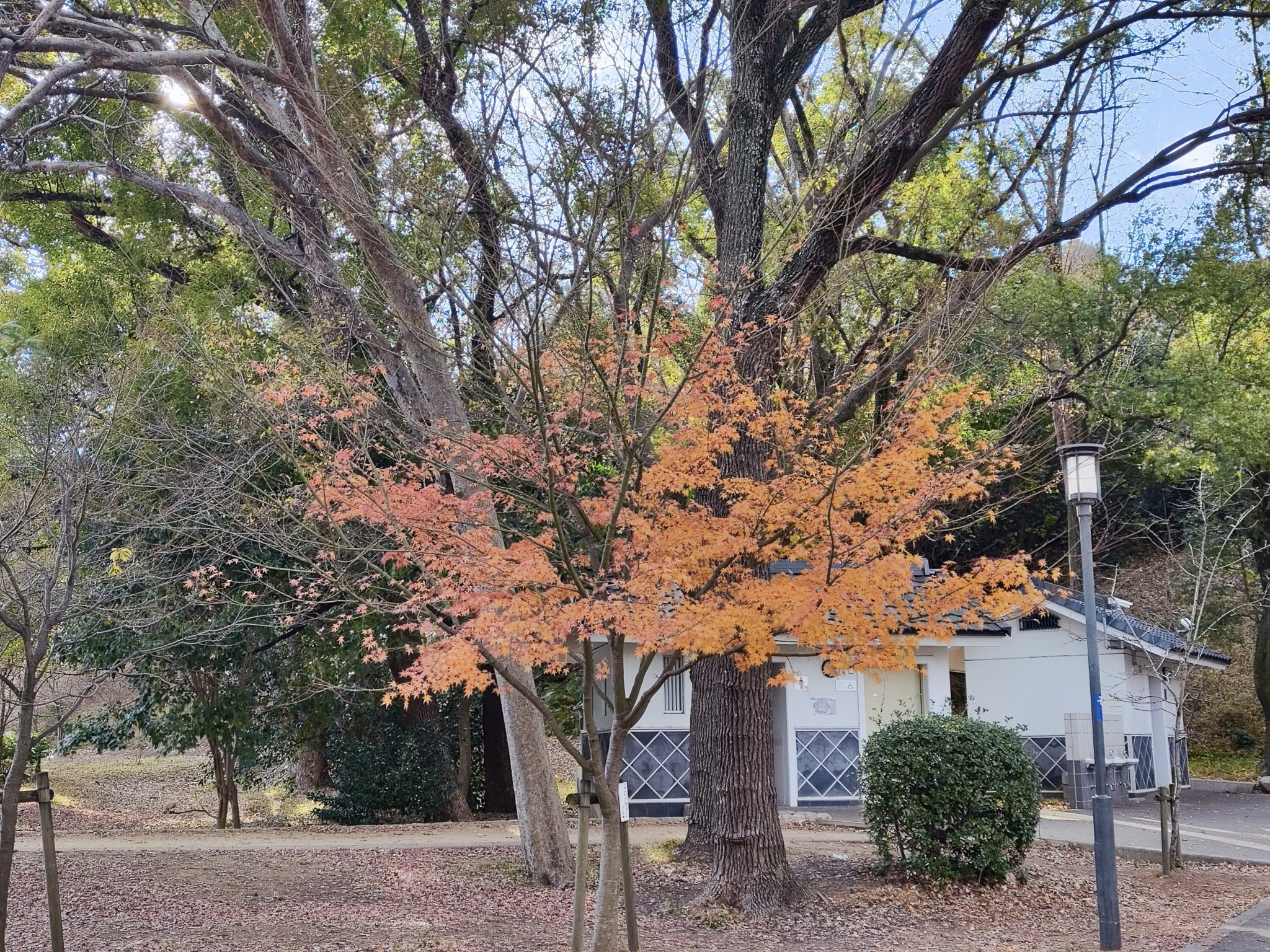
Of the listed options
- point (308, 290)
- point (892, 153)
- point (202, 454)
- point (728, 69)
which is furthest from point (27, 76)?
point (892, 153)

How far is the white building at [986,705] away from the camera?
16.4 m

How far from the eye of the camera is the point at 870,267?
15.4 meters

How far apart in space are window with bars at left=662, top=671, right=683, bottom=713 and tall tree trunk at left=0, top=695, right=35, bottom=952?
34.0ft

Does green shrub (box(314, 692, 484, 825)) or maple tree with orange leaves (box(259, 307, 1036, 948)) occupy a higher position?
maple tree with orange leaves (box(259, 307, 1036, 948))

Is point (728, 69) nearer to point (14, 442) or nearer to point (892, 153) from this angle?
point (892, 153)

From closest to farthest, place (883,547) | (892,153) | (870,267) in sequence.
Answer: (883,547) → (892,153) → (870,267)

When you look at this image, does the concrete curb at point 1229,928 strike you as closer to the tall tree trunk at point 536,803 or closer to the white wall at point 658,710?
the tall tree trunk at point 536,803

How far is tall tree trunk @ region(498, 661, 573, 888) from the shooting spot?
415 inches

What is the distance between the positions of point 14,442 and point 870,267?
447 inches

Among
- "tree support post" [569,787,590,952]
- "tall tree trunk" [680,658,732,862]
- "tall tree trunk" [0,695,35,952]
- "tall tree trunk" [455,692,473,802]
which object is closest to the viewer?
"tall tree trunk" [0,695,35,952]

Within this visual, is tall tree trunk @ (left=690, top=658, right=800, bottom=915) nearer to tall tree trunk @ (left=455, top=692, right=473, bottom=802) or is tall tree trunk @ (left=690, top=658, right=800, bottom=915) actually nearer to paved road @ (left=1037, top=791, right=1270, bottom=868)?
paved road @ (left=1037, top=791, right=1270, bottom=868)

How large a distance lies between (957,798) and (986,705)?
11.0m

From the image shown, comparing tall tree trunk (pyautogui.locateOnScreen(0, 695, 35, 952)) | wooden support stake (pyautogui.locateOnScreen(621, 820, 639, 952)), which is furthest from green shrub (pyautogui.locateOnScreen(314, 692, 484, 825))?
wooden support stake (pyautogui.locateOnScreen(621, 820, 639, 952))

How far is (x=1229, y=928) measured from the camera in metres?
8.67
